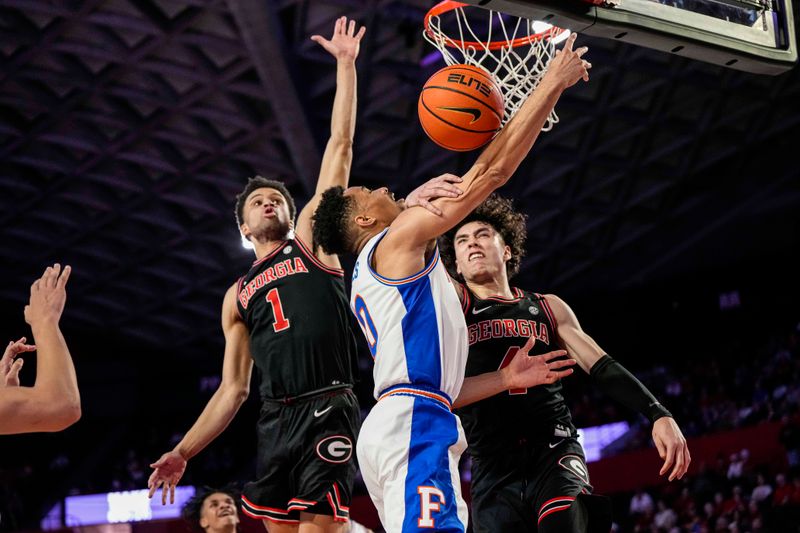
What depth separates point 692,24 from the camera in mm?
4938

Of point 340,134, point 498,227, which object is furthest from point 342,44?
point 498,227

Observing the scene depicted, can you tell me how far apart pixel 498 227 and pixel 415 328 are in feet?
6.28

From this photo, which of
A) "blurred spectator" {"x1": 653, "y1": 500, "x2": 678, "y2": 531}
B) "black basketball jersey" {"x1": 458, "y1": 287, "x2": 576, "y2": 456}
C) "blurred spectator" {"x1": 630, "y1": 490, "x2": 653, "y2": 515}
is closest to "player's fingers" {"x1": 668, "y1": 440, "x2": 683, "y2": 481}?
"black basketball jersey" {"x1": 458, "y1": 287, "x2": 576, "y2": 456}

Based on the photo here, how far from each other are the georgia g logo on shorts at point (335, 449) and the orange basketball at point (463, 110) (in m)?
1.69

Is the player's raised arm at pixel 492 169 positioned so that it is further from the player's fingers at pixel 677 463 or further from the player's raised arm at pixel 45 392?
the player's fingers at pixel 677 463

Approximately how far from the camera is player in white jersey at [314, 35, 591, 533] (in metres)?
3.78

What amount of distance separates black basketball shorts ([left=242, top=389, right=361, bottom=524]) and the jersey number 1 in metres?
0.43

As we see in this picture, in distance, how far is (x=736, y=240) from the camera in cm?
2402

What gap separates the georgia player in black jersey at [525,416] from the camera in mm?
4664

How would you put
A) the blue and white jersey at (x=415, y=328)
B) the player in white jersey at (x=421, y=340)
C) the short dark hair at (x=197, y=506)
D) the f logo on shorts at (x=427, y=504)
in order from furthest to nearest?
1. the short dark hair at (x=197, y=506)
2. the blue and white jersey at (x=415, y=328)
3. the player in white jersey at (x=421, y=340)
4. the f logo on shorts at (x=427, y=504)

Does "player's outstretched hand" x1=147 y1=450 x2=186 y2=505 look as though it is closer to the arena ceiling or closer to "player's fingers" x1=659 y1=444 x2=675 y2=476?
"player's fingers" x1=659 y1=444 x2=675 y2=476

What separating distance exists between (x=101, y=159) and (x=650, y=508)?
1376 centimetres

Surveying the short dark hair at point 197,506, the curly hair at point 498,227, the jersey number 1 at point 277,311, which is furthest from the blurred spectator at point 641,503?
the jersey number 1 at point 277,311

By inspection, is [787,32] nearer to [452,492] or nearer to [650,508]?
[452,492]
